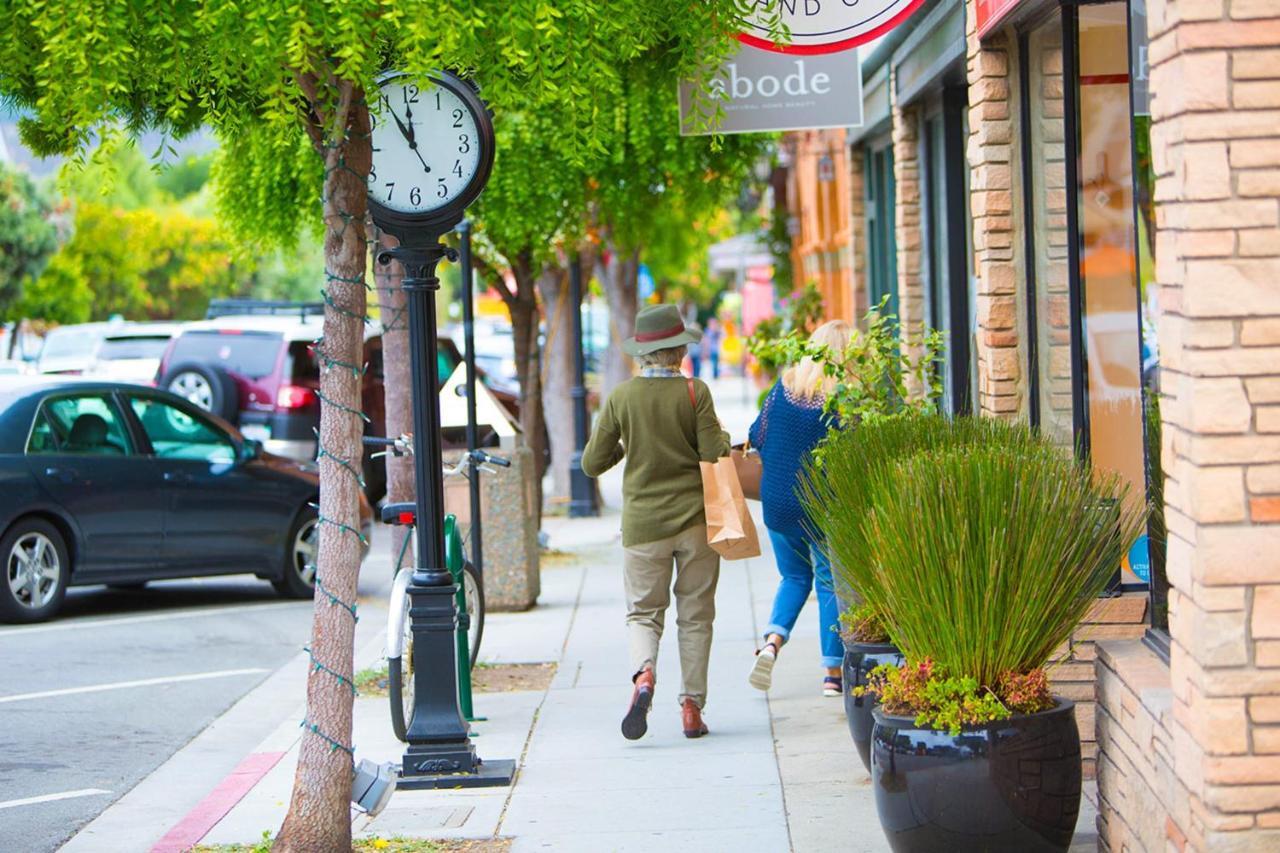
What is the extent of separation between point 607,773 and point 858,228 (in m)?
8.19

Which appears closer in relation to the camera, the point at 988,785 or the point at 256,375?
the point at 988,785

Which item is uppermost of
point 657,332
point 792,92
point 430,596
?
point 792,92

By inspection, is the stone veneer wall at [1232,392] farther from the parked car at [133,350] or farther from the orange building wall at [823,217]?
the parked car at [133,350]

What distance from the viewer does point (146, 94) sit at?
573cm

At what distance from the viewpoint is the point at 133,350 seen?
65.9 feet

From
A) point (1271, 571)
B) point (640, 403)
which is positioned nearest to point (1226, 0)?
point (1271, 571)

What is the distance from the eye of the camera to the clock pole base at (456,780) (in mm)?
6699

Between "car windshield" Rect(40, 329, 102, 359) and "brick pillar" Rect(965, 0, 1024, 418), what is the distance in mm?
20522

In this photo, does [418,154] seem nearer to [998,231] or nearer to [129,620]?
[998,231]

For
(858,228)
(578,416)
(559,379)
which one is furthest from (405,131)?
(559,379)

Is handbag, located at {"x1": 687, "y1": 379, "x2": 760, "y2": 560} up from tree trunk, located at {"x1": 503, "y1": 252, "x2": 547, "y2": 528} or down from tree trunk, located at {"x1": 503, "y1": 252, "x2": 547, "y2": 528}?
down

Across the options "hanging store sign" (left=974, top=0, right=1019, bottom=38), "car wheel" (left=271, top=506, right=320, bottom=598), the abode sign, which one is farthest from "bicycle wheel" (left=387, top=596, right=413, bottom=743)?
"car wheel" (left=271, top=506, right=320, bottom=598)

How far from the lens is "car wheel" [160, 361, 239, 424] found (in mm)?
16422

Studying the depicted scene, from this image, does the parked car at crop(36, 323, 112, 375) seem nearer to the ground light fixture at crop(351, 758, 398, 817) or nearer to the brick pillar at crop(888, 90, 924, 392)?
the brick pillar at crop(888, 90, 924, 392)
